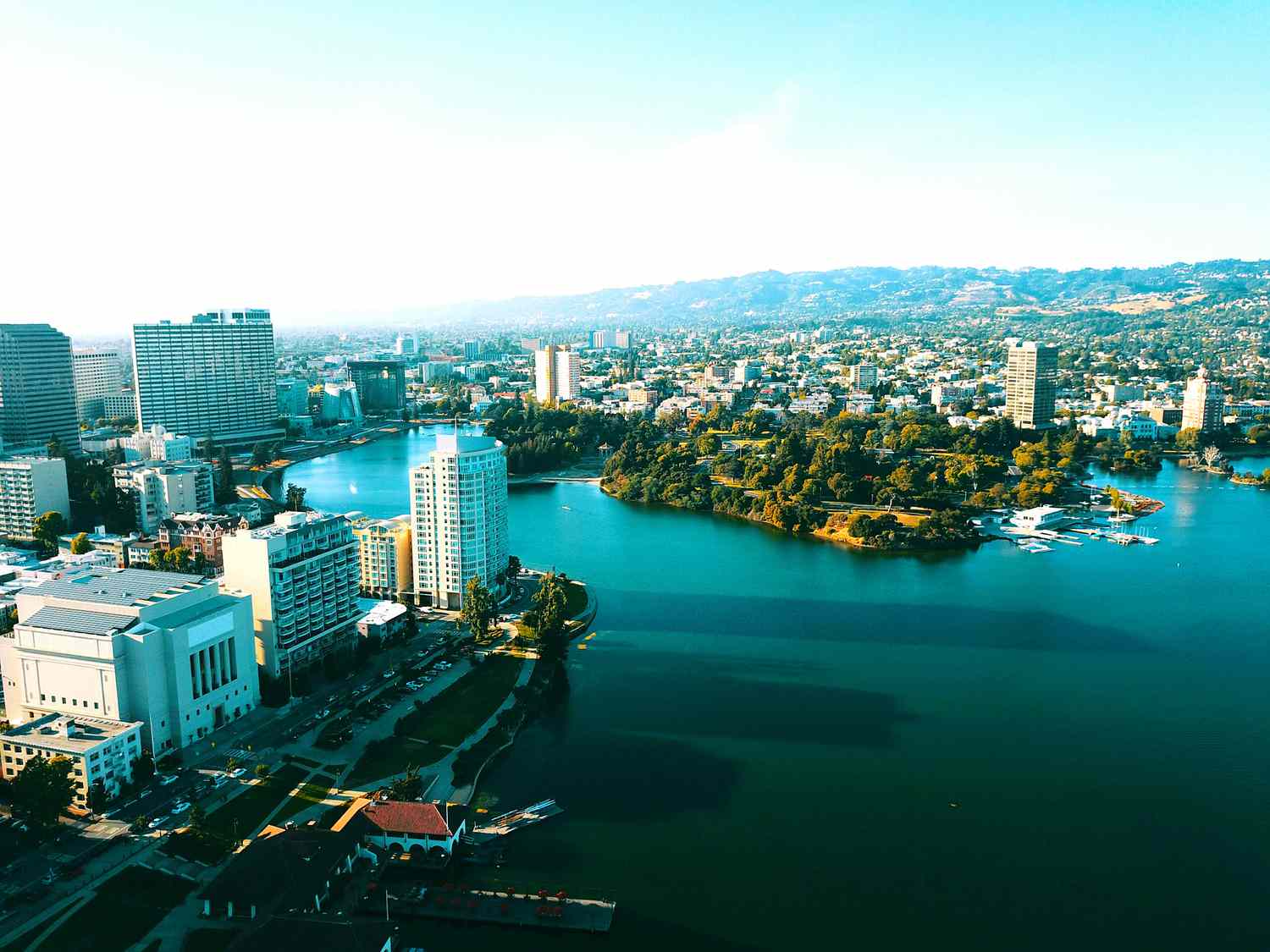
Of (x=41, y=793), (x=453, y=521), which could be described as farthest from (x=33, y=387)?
(x=41, y=793)

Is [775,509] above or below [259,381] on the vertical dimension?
below

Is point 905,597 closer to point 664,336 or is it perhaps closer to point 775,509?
point 775,509

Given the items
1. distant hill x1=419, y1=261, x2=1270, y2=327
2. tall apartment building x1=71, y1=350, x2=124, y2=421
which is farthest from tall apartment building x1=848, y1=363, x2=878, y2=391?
distant hill x1=419, y1=261, x2=1270, y2=327

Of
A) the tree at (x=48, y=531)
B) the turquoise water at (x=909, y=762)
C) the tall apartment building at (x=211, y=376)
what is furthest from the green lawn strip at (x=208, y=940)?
the tall apartment building at (x=211, y=376)

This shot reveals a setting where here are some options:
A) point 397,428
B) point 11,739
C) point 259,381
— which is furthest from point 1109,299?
point 11,739

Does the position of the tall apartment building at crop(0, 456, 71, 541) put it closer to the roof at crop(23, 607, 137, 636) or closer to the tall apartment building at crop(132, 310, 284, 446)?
the roof at crop(23, 607, 137, 636)

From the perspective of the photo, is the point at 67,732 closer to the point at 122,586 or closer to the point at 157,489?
the point at 122,586
